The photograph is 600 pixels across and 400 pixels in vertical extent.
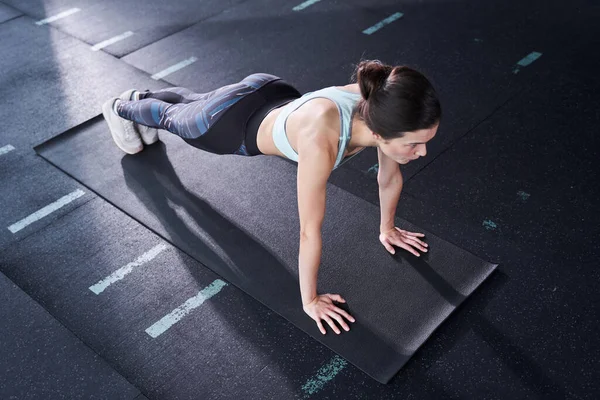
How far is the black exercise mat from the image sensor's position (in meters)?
2.29

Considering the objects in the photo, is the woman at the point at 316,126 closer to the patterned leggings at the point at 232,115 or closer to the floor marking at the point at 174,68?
the patterned leggings at the point at 232,115

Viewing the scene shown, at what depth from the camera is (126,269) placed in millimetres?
2596

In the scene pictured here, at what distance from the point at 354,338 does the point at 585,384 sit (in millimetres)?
738

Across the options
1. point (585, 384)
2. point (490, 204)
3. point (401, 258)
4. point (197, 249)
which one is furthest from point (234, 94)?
point (585, 384)

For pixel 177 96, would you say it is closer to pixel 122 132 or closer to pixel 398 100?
pixel 122 132

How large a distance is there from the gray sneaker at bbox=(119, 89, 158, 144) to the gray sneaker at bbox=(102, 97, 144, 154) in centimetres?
3

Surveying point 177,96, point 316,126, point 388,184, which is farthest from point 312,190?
point 177,96

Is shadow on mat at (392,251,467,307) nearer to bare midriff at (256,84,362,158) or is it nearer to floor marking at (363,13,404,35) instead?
bare midriff at (256,84,362,158)

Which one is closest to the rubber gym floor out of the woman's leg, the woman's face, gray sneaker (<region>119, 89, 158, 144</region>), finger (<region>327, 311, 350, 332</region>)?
finger (<region>327, 311, 350, 332</region>)

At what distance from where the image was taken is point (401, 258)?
8.34 feet

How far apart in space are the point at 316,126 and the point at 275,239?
750 millimetres

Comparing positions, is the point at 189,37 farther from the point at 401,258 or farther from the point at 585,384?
the point at 585,384

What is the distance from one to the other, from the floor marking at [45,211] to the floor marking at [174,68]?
3.44 ft

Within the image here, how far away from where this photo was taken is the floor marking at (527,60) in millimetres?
3641
